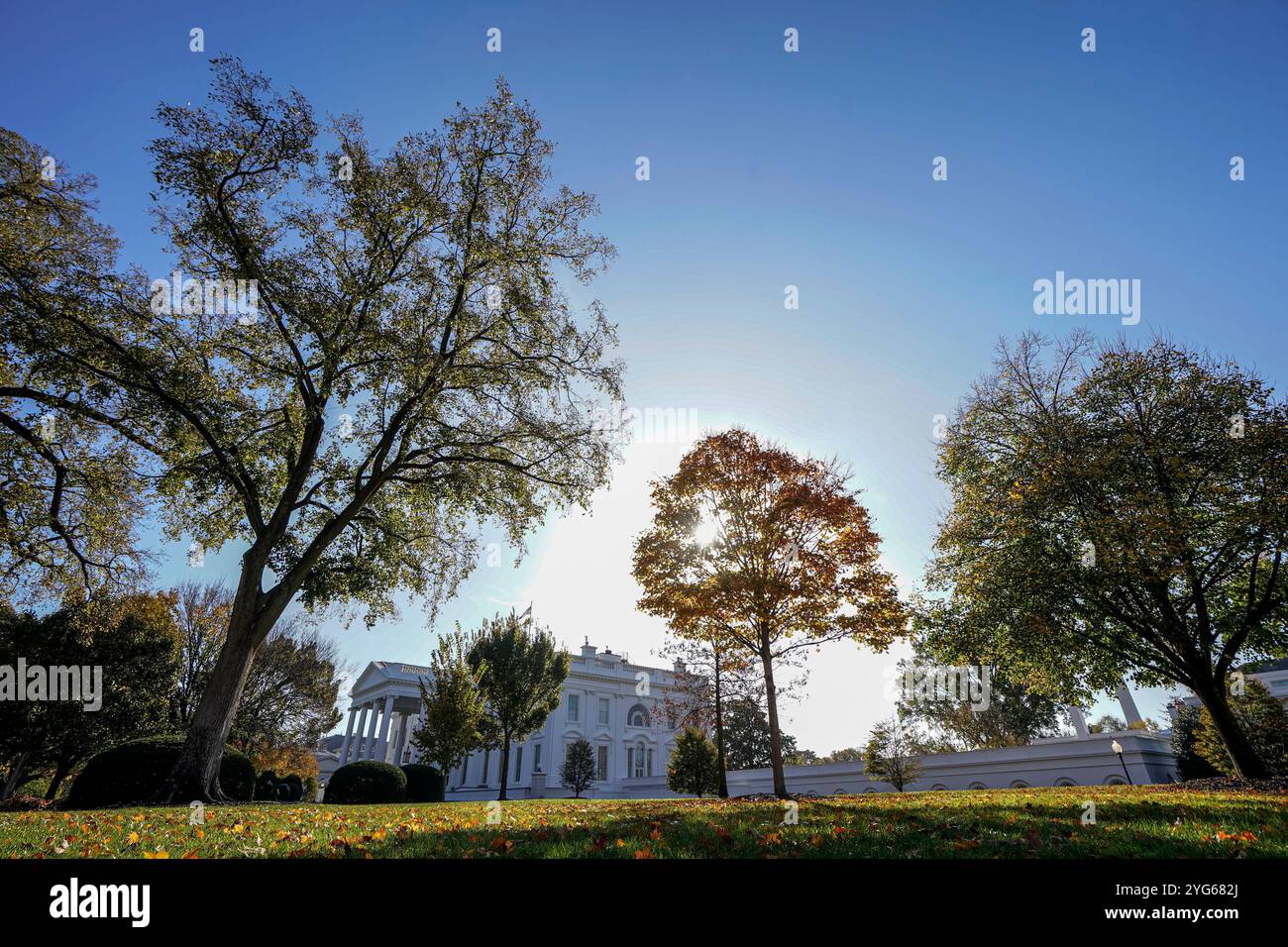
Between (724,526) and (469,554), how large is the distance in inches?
345

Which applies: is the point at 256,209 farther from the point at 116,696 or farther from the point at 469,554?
the point at 116,696

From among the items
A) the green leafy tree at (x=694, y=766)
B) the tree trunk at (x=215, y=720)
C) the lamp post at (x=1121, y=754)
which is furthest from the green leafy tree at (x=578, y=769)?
the lamp post at (x=1121, y=754)

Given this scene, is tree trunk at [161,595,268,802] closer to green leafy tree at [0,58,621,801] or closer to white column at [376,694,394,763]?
green leafy tree at [0,58,621,801]

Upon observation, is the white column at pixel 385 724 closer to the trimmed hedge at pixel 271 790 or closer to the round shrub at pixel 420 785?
the trimmed hedge at pixel 271 790

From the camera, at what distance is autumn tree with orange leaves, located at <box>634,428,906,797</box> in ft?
50.3

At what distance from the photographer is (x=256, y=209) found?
15203 millimetres

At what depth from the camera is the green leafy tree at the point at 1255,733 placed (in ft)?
72.7

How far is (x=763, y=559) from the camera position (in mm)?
16391

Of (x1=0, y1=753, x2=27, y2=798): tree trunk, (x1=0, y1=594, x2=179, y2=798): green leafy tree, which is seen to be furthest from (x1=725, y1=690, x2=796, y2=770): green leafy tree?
(x1=0, y1=753, x2=27, y2=798): tree trunk

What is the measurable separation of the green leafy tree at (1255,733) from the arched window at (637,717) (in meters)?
42.9

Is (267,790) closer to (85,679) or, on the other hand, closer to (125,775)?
(85,679)

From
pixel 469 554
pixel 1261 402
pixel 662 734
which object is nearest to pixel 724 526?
pixel 469 554

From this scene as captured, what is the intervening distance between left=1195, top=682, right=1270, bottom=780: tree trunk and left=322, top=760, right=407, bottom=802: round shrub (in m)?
24.4

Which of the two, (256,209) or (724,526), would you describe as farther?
(724,526)
